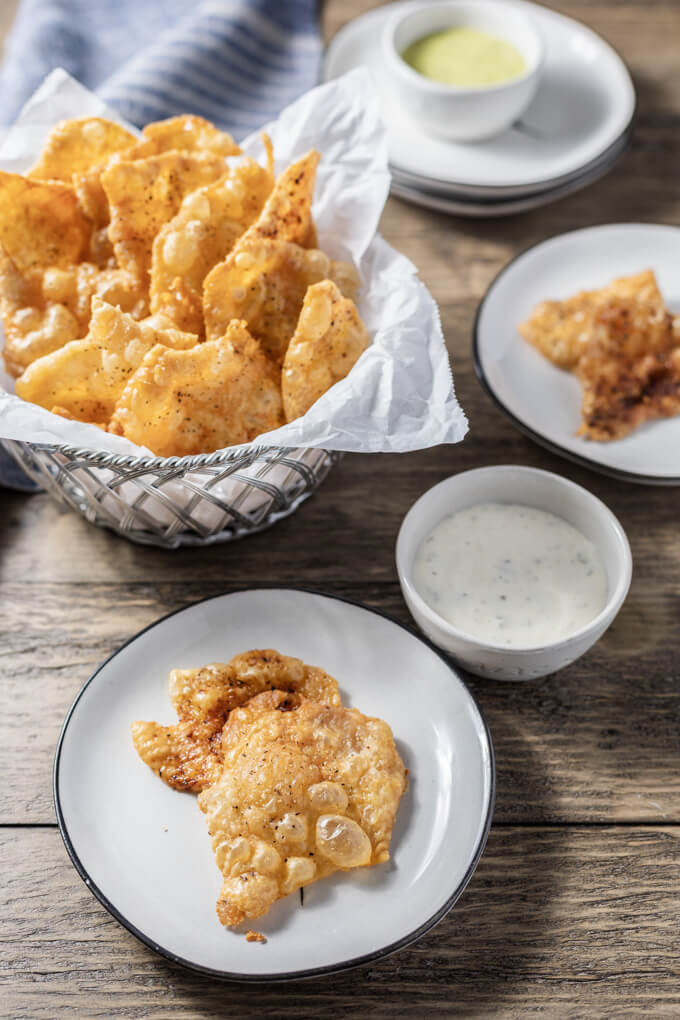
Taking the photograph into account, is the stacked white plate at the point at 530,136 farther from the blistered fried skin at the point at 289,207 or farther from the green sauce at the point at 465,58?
the blistered fried skin at the point at 289,207

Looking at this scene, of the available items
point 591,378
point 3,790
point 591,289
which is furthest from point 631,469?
point 3,790

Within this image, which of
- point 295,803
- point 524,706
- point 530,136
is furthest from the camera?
point 530,136

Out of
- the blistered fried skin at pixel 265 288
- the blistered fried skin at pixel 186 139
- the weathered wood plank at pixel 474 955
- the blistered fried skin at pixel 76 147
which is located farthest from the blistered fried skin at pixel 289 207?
the weathered wood plank at pixel 474 955

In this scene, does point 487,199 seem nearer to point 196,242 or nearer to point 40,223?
point 196,242

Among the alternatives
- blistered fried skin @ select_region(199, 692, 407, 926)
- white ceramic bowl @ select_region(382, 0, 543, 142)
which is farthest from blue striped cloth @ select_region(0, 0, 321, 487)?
blistered fried skin @ select_region(199, 692, 407, 926)

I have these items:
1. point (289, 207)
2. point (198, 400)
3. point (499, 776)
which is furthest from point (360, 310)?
point (499, 776)

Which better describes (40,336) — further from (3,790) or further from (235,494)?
(3,790)

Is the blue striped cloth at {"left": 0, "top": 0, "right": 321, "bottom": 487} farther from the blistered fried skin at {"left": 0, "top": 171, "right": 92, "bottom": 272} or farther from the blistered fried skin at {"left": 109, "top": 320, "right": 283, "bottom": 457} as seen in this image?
the blistered fried skin at {"left": 109, "top": 320, "right": 283, "bottom": 457}
